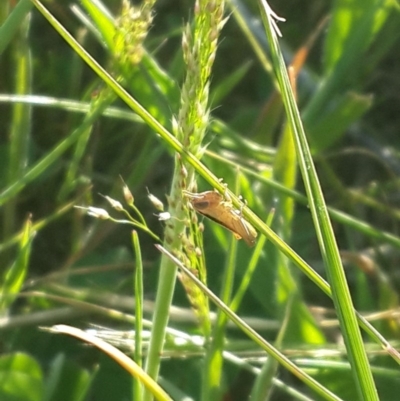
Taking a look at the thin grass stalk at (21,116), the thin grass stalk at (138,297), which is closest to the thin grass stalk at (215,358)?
the thin grass stalk at (138,297)

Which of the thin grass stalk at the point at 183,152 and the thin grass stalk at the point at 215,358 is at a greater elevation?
the thin grass stalk at the point at 183,152

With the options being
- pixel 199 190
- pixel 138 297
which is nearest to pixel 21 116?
pixel 199 190

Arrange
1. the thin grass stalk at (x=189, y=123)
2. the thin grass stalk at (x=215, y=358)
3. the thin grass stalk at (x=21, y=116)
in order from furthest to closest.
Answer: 1. the thin grass stalk at (x=21, y=116)
2. the thin grass stalk at (x=215, y=358)
3. the thin grass stalk at (x=189, y=123)

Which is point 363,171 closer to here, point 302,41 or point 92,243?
point 302,41

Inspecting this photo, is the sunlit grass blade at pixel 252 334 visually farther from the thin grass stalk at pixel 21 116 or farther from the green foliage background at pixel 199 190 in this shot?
the thin grass stalk at pixel 21 116

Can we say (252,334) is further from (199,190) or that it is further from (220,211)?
(199,190)
